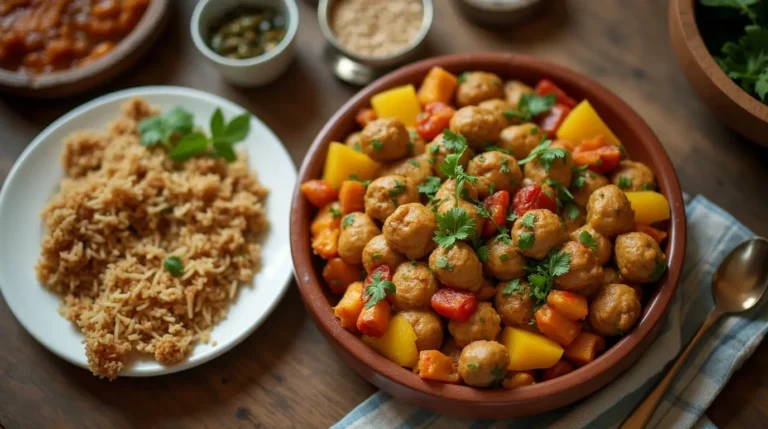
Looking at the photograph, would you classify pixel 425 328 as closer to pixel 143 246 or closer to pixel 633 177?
pixel 633 177

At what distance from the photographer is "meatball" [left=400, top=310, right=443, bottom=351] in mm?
1886

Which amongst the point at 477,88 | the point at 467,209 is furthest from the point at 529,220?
the point at 477,88

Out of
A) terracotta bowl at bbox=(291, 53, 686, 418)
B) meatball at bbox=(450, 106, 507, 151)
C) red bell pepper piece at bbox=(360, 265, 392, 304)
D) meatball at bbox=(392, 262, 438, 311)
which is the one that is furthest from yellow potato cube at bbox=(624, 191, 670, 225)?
red bell pepper piece at bbox=(360, 265, 392, 304)

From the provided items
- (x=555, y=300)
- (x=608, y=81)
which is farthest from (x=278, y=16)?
(x=555, y=300)

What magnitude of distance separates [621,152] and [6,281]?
2.14 metres

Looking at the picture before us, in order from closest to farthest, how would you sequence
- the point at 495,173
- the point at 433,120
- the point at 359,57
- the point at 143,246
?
the point at 495,173, the point at 433,120, the point at 143,246, the point at 359,57

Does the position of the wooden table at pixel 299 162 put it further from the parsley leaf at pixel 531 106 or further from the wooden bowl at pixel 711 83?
the parsley leaf at pixel 531 106

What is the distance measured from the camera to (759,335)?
2191 millimetres

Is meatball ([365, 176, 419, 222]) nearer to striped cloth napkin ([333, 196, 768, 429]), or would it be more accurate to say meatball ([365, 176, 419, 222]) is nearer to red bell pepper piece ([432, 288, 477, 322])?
red bell pepper piece ([432, 288, 477, 322])

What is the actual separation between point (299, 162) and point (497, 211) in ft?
3.23

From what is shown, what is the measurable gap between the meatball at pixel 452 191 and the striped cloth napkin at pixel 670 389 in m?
0.69

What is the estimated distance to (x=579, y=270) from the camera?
72.4 inches

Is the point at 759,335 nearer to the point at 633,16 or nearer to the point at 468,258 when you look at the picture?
the point at 468,258

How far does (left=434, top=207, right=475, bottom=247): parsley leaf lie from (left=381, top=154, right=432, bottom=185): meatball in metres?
0.28
